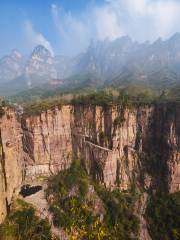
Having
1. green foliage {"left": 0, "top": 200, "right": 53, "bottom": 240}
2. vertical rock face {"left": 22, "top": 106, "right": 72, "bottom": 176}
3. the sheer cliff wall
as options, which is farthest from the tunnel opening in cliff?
green foliage {"left": 0, "top": 200, "right": 53, "bottom": 240}

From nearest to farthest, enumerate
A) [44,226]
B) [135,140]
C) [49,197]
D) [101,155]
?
[44,226]
[49,197]
[101,155]
[135,140]

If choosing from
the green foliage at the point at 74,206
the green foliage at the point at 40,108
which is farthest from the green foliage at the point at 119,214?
the green foliage at the point at 40,108

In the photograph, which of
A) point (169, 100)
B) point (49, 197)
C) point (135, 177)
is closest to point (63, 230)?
point (49, 197)

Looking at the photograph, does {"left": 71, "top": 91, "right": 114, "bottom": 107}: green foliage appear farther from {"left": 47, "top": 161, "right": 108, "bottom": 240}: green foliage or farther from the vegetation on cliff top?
the vegetation on cliff top

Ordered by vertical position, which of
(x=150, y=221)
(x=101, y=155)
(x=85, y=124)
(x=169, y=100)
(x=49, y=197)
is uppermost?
(x=169, y=100)

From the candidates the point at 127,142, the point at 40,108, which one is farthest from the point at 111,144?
the point at 40,108

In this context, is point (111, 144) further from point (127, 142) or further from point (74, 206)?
point (74, 206)

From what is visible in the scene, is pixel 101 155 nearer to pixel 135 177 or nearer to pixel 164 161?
pixel 135 177
